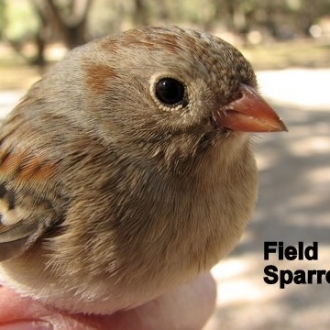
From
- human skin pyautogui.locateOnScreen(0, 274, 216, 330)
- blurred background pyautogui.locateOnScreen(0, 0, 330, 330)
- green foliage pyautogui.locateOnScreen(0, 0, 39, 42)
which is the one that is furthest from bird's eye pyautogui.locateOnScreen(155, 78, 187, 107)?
green foliage pyautogui.locateOnScreen(0, 0, 39, 42)

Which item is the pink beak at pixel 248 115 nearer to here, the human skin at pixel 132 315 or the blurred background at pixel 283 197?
the blurred background at pixel 283 197

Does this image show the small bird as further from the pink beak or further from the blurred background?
the blurred background

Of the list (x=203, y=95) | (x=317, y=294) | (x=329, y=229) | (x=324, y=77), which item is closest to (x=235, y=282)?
(x=317, y=294)

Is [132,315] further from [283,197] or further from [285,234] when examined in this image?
[283,197]

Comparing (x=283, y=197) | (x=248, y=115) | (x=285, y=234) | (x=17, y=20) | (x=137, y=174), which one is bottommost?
(x=137, y=174)

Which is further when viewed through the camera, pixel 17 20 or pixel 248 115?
pixel 17 20

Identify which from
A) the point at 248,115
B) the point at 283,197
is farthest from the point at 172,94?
the point at 283,197

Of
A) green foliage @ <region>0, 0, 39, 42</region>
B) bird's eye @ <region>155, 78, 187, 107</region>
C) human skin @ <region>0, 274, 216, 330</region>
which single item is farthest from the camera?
green foliage @ <region>0, 0, 39, 42</region>
